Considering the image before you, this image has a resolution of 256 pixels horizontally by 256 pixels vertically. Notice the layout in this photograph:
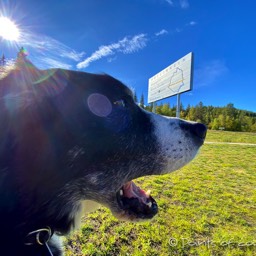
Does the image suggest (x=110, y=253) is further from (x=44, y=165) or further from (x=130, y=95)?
(x=130, y=95)

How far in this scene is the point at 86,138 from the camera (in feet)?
6.15

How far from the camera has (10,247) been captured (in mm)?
1459

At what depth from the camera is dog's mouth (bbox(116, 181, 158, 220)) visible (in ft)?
6.97

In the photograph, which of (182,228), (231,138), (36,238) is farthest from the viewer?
(231,138)

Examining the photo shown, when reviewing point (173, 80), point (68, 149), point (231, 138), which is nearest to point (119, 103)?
point (68, 149)

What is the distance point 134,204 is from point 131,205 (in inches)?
1.3

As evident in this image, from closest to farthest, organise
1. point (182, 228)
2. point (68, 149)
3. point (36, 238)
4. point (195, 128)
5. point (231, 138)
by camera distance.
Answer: point (36, 238), point (68, 149), point (195, 128), point (182, 228), point (231, 138)

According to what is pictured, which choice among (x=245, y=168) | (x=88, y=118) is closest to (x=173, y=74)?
(x=245, y=168)

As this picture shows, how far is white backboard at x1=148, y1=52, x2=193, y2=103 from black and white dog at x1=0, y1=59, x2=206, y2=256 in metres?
15.2

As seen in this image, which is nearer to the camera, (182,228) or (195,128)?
(195,128)

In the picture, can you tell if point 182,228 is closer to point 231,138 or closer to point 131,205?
point 131,205

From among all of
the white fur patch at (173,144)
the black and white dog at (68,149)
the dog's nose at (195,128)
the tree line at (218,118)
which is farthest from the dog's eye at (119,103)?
the tree line at (218,118)

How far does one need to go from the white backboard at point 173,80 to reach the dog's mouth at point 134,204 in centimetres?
1526

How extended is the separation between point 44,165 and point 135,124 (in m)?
0.98
